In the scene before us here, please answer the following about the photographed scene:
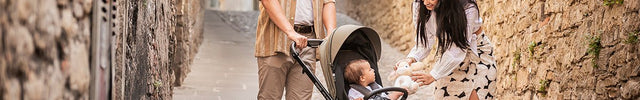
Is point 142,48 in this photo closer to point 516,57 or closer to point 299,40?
point 299,40

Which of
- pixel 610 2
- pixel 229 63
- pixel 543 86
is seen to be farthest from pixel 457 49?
pixel 229 63

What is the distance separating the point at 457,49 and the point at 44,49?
7.37 ft

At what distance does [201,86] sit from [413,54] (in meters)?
3.83

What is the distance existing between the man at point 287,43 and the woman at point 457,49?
1.91 ft

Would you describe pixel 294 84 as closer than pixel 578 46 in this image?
Yes

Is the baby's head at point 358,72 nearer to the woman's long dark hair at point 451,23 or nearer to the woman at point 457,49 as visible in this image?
the woman at point 457,49

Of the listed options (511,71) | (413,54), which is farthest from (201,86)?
(413,54)

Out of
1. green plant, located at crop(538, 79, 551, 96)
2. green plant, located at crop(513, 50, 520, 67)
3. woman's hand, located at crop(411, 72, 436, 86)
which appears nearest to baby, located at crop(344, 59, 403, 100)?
woman's hand, located at crop(411, 72, 436, 86)

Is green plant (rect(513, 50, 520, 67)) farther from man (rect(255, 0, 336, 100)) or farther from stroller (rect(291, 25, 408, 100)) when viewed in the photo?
stroller (rect(291, 25, 408, 100))

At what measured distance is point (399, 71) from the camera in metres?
3.77

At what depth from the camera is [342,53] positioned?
3721mm

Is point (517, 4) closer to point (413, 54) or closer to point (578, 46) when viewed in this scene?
point (578, 46)

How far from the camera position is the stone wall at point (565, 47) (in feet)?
14.4

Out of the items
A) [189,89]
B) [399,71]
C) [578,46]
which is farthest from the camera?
[189,89]
